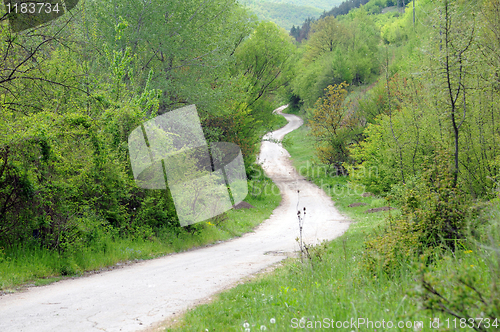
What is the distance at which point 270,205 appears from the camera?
24.9 m

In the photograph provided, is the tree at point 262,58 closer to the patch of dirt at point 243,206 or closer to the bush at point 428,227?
the patch of dirt at point 243,206

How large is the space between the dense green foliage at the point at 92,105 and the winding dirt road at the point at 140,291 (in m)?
1.99

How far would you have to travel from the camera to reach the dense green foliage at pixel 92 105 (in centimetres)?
866

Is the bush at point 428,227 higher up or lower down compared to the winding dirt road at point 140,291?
higher up

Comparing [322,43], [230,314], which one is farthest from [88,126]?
[322,43]

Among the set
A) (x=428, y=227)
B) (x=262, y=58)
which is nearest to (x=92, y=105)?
(x=428, y=227)

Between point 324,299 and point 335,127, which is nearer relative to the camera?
point 324,299

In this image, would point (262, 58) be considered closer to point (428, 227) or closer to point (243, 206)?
point (243, 206)

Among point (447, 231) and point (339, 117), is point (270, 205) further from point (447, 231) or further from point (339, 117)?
point (447, 231)

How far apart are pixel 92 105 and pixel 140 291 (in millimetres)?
7021

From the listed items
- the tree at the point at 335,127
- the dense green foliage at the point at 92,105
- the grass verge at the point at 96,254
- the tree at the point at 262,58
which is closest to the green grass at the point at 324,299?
the grass verge at the point at 96,254

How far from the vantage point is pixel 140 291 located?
Answer: 730cm

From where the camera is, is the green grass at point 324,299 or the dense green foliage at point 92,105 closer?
the green grass at point 324,299

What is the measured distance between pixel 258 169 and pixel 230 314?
27.6 metres
